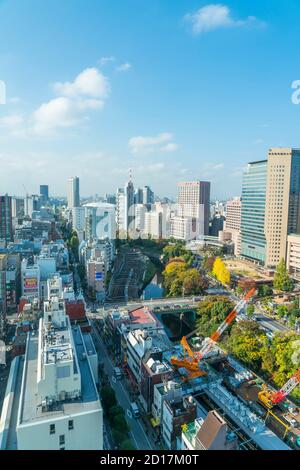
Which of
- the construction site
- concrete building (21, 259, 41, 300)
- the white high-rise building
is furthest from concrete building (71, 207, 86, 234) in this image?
the construction site

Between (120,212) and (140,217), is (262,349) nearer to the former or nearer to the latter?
(140,217)

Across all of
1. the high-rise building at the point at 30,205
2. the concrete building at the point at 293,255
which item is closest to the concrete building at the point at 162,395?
the concrete building at the point at 293,255

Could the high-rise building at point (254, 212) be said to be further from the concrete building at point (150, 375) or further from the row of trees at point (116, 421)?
the row of trees at point (116, 421)

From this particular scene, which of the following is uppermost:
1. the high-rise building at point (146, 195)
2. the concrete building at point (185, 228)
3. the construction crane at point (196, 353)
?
the high-rise building at point (146, 195)

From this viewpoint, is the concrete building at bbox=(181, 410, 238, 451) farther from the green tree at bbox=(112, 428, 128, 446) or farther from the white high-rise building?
the white high-rise building

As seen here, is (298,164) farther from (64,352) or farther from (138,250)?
(64,352)

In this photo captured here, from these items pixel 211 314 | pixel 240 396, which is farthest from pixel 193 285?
pixel 240 396
